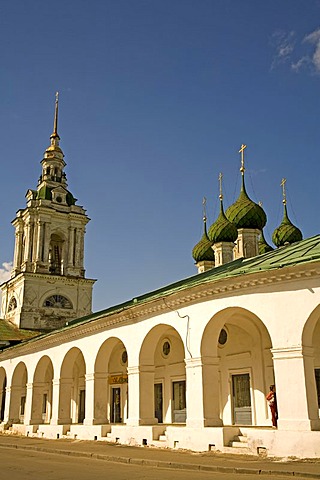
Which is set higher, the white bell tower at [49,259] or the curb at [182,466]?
the white bell tower at [49,259]

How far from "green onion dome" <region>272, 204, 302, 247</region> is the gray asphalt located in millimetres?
17132

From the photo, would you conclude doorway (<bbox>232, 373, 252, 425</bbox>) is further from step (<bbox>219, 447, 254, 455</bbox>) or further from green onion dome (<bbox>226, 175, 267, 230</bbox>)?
green onion dome (<bbox>226, 175, 267, 230</bbox>)

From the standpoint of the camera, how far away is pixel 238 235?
2845 cm

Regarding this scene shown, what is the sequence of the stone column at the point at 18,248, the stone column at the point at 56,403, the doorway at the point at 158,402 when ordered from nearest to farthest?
the doorway at the point at 158,402 → the stone column at the point at 56,403 → the stone column at the point at 18,248

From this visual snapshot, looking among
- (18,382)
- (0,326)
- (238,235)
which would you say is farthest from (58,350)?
(0,326)

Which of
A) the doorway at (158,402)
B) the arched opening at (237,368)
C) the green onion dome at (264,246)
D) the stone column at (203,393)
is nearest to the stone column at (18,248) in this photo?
the green onion dome at (264,246)

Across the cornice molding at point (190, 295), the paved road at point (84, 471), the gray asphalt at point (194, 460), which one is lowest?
the paved road at point (84, 471)

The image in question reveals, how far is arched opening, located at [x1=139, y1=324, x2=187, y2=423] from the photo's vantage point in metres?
18.0

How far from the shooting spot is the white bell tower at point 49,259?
141ft

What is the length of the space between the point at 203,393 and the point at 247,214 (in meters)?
13.5

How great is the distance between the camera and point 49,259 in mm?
45094

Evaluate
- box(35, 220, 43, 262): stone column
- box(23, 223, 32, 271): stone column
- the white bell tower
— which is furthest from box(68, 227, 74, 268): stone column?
box(23, 223, 32, 271): stone column

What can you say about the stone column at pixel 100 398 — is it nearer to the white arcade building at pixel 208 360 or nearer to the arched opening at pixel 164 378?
the white arcade building at pixel 208 360

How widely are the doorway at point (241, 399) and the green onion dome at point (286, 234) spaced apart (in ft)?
47.3
